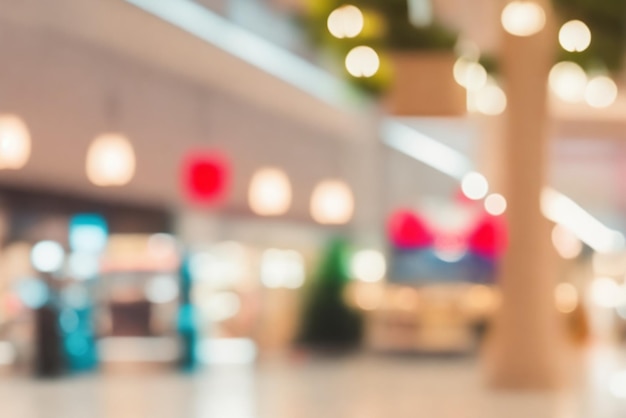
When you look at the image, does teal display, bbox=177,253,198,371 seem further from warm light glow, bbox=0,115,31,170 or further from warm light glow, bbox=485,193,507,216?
warm light glow, bbox=485,193,507,216

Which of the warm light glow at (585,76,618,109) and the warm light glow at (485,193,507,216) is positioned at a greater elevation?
the warm light glow at (585,76,618,109)

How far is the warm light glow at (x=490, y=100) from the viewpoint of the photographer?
13.7 metres

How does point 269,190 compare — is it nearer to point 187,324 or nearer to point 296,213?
point 187,324

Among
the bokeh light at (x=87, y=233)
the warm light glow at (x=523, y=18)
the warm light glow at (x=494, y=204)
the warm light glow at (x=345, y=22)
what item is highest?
the warm light glow at (x=345, y=22)

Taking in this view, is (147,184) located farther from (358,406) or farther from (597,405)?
(597,405)

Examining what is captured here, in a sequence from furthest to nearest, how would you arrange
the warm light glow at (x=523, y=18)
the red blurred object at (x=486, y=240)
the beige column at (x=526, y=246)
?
the red blurred object at (x=486, y=240), the beige column at (x=526, y=246), the warm light glow at (x=523, y=18)

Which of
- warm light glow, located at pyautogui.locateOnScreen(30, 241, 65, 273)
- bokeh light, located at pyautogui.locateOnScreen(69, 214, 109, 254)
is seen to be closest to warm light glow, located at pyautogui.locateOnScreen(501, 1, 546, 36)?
bokeh light, located at pyautogui.locateOnScreen(69, 214, 109, 254)

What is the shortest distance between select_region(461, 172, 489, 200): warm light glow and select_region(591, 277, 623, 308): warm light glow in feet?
8.29

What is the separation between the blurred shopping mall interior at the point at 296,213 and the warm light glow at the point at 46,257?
0.8 inches

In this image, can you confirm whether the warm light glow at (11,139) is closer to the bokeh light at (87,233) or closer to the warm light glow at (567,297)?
the bokeh light at (87,233)

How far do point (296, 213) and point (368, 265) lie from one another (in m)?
1.68

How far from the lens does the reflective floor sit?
241 inches

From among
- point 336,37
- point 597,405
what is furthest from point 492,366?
point 336,37

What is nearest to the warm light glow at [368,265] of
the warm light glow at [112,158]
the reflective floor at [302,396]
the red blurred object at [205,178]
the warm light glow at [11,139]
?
the reflective floor at [302,396]
